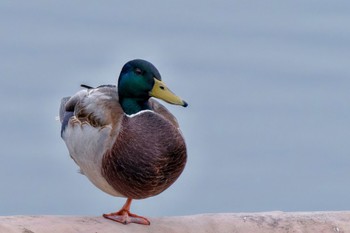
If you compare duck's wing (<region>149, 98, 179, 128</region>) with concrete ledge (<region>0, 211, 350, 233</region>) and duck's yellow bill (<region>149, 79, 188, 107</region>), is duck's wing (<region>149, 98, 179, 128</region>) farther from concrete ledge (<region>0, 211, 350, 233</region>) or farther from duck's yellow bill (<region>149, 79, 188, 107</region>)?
concrete ledge (<region>0, 211, 350, 233</region>)

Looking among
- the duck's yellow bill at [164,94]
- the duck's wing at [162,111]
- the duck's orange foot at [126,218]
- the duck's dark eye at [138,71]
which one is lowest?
the duck's orange foot at [126,218]

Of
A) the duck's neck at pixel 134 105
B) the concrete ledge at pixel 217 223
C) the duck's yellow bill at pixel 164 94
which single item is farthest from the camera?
the duck's neck at pixel 134 105

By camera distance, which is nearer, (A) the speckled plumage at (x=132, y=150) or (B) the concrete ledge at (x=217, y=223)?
(B) the concrete ledge at (x=217, y=223)

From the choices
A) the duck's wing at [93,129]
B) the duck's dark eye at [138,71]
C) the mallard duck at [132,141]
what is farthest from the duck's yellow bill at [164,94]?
the duck's wing at [93,129]

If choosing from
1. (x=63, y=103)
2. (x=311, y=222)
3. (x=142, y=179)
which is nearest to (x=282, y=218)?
(x=311, y=222)

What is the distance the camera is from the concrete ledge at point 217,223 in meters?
5.69

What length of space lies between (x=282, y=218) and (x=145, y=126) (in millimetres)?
846

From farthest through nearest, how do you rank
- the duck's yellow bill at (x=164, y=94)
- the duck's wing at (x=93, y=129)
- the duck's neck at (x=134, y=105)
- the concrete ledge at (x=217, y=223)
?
the duck's neck at (x=134, y=105), the duck's wing at (x=93, y=129), the duck's yellow bill at (x=164, y=94), the concrete ledge at (x=217, y=223)

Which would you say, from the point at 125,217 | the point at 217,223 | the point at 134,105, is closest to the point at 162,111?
the point at 134,105

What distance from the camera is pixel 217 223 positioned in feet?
19.9

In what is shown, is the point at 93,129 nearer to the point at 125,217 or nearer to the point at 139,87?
the point at 139,87

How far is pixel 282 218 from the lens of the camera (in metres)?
6.22

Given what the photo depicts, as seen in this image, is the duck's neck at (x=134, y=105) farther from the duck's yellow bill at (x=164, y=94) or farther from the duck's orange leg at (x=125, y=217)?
the duck's orange leg at (x=125, y=217)

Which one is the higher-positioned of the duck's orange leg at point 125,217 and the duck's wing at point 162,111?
the duck's wing at point 162,111
